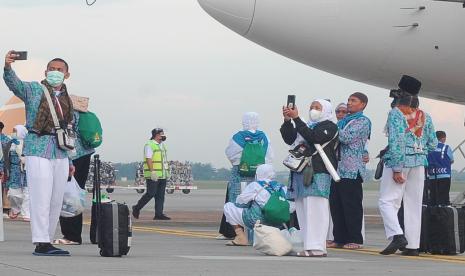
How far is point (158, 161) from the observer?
22406 mm

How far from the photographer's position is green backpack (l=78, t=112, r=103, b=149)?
1426 cm

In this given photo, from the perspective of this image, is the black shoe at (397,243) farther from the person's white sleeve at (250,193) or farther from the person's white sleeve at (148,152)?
the person's white sleeve at (148,152)

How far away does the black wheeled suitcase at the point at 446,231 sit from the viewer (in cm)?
1369

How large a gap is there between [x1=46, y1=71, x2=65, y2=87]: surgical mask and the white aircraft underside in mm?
5061

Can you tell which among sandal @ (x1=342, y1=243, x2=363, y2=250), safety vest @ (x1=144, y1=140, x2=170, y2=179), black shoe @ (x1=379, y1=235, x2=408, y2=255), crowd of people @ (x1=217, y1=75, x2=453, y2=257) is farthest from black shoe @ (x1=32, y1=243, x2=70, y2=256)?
safety vest @ (x1=144, y1=140, x2=170, y2=179)

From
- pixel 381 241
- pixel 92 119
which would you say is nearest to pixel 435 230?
pixel 381 241

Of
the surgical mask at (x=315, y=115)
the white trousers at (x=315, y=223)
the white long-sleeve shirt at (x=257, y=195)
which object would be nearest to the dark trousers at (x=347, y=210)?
the white long-sleeve shirt at (x=257, y=195)

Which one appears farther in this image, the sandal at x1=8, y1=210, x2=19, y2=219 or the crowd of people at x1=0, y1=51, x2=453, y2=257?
the sandal at x1=8, y1=210, x2=19, y2=219

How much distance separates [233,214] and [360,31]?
4.13 metres

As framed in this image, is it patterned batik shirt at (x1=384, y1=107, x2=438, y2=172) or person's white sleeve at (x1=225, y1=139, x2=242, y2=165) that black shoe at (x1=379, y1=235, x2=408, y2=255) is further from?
person's white sleeve at (x1=225, y1=139, x2=242, y2=165)

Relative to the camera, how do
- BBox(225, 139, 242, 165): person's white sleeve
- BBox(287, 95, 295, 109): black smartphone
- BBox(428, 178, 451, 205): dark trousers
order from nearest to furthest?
BBox(287, 95, 295, 109): black smartphone → BBox(225, 139, 242, 165): person's white sleeve → BBox(428, 178, 451, 205): dark trousers

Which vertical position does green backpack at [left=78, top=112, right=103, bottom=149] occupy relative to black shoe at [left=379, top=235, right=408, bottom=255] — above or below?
above

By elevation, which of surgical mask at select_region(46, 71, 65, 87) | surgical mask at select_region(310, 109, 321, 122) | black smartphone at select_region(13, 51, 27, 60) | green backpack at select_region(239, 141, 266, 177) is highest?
black smartphone at select_region(13, 51, 27, 60)

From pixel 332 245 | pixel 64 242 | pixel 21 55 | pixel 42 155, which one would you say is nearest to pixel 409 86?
pixel 332 245
